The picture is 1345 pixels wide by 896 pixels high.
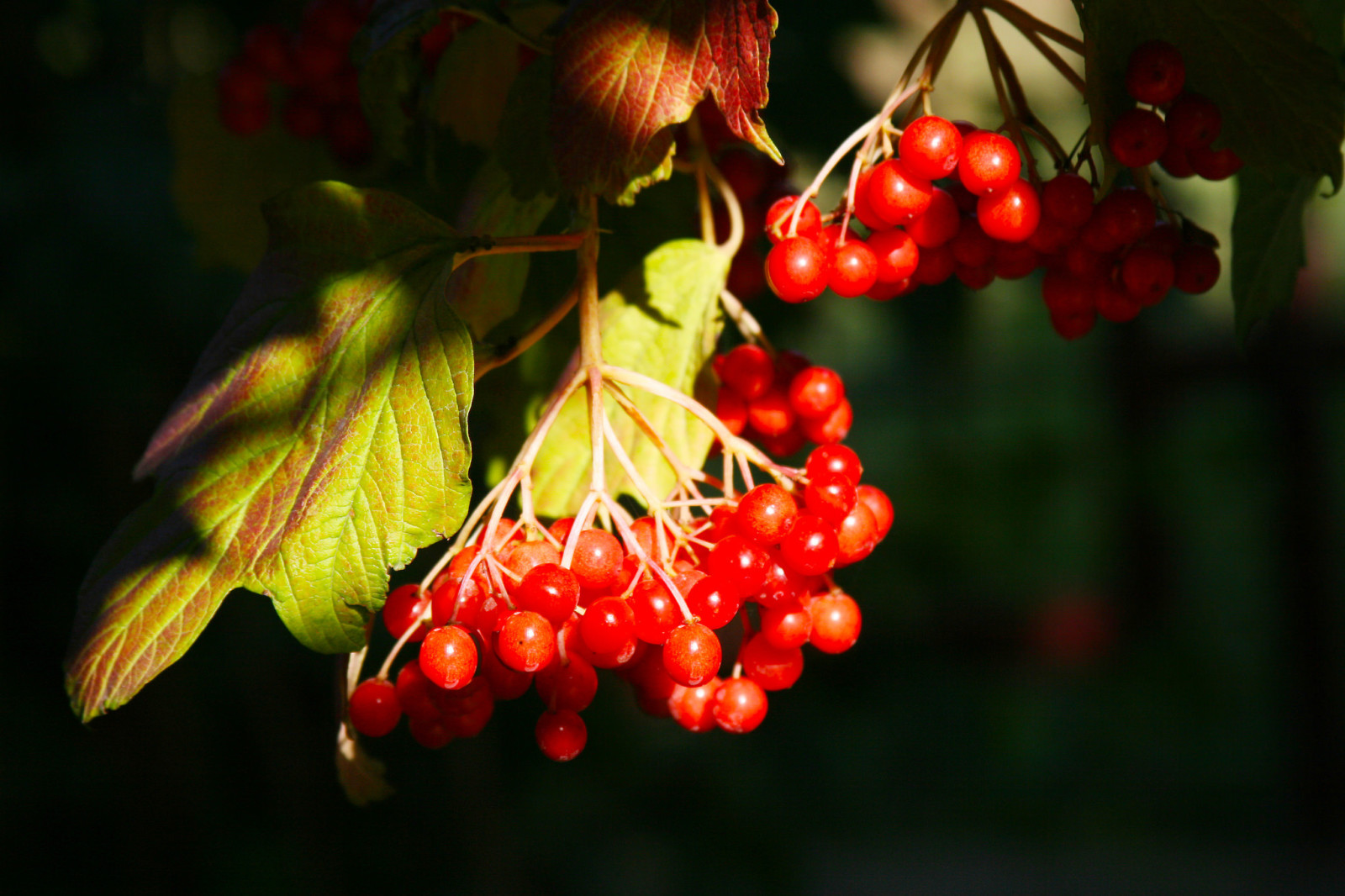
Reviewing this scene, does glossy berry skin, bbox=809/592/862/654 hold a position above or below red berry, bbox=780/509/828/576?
below

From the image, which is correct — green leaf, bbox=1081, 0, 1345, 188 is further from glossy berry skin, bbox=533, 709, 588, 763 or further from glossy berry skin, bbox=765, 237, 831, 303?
glossy berry skin, bbox=533, 709, 588, 763

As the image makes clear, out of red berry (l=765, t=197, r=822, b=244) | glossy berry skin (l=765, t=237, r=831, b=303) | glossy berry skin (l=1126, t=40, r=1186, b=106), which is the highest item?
glossy berry skin (l=1126, t=40, r=1186, b=106)

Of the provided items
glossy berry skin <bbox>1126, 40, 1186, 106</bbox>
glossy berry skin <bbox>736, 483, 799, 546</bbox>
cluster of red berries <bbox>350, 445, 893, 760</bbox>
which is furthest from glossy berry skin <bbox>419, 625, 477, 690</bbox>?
glossy berry skin <bbox>1126, 40, 1186, 106</bbox>

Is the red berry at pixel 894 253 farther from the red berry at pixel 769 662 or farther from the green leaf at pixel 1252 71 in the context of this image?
the red berry at pixel 769 662

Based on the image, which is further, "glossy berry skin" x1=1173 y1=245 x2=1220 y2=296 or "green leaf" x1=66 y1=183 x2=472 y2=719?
"glossy berry skin" x1=1173 y1=245 x2=1220 y2=296

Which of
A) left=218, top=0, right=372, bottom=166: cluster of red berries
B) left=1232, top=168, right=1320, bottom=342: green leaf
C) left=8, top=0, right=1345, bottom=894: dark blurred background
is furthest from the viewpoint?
left=8, top=0, right=1345, bottom=894: dark blurred background

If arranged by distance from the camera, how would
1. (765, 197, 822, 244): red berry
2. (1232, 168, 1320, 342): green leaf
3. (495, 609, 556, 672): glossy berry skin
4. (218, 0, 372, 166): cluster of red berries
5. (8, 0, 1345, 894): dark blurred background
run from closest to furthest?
(495, 609, 556, 672): glossy berry skin
(765, 197, 822, 244): red berry
(1232, 168, 1320, 342): green leaf
(218, 0, 372, 166): cluster of red berries
(8, 0, 1345, 894): dark blurred background

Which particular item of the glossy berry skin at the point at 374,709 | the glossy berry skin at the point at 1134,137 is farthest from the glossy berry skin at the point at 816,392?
the glossy berry skin at the point at 374,709
